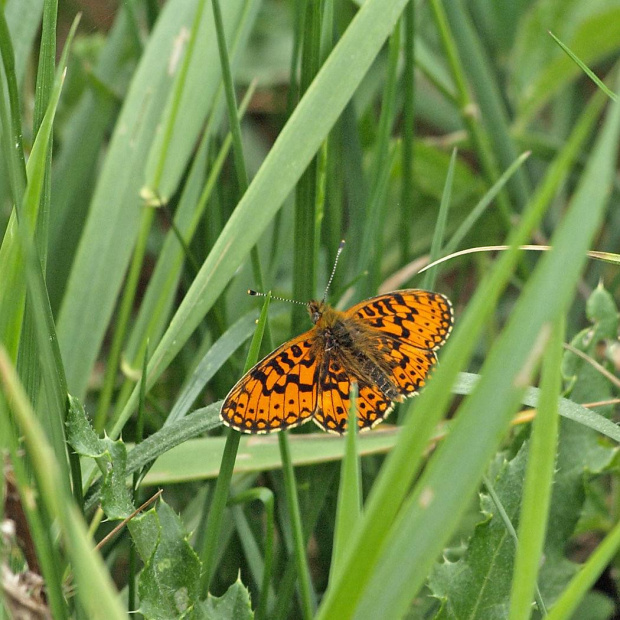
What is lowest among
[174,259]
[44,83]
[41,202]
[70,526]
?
[174,259]

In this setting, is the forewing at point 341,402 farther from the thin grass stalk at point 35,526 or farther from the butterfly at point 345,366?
the thin grass stalk at point 35,526

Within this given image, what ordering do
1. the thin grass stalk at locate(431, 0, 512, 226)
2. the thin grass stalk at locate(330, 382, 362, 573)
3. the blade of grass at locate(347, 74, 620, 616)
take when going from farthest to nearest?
the thin grass stalk at locate(431, 0, 512, 226) < the thin grass stalk at locate(330, 382, 362, 573) < the blade of grass at locate(347, 74, 620, 616)

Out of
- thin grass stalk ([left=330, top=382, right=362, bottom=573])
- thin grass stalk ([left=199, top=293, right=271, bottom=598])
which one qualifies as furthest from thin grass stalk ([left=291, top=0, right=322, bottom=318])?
thin grass stalk ([left=330, top=382, right=362, bottom=573])

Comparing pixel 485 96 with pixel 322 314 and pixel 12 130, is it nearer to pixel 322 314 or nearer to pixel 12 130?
pixel 322 314

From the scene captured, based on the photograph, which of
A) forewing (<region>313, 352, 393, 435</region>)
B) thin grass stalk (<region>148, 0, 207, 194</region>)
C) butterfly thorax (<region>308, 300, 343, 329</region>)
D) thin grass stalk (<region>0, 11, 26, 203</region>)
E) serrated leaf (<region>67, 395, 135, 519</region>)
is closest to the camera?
thin grass stalk (<region>0, 11, 26, 203</region>)

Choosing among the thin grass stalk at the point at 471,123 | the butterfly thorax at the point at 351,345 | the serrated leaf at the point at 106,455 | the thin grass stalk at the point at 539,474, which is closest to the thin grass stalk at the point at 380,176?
the butterfly thorax at the point at 351,345

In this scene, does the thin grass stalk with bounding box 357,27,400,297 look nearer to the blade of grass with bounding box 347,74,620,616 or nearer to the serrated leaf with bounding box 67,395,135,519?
the serrated leaf with bounding box 67,395,135,519

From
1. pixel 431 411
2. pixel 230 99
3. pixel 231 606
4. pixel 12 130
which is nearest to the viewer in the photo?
pixel 431 411

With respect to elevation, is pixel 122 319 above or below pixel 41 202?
below

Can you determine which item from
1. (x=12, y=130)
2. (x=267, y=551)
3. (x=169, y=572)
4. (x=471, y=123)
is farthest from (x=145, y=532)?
(x=471, y=123)
